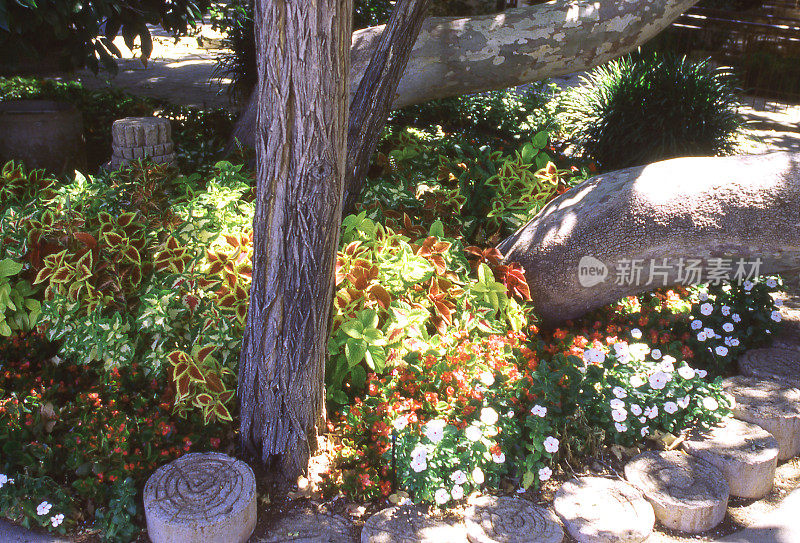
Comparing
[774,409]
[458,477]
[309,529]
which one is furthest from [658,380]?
[309,529]

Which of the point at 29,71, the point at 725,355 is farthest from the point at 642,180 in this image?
the point at 29,71

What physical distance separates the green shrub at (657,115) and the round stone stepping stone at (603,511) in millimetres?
3386

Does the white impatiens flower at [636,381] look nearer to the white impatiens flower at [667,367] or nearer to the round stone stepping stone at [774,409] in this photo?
the white impatiens flower at [667,367]

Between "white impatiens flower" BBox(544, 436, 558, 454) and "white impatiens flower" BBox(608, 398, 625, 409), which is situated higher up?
"white impatiens flower" BBox(608, 398, 625, 409)

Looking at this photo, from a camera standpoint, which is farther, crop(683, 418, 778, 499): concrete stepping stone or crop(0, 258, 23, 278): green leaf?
crop(0, 258, 23, 278): green leaf

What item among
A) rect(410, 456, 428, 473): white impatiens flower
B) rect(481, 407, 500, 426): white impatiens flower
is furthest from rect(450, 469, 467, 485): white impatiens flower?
rect(481, 407, 500, 426): white impatiens flower

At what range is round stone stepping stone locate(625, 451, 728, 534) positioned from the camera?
2426mm

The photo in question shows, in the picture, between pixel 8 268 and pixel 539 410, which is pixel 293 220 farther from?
pixel 8 268

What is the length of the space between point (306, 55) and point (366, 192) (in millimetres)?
2020

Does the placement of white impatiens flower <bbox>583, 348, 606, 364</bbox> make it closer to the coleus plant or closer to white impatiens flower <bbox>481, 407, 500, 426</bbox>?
white impatiens flower <bbox>481, 407, 500, 426</bbox>

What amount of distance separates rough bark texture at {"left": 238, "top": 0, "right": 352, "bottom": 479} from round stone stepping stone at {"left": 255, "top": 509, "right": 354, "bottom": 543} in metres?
0.21

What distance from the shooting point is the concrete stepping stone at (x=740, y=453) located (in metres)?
2.61

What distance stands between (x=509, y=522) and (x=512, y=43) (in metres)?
3.46

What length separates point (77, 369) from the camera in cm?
297
